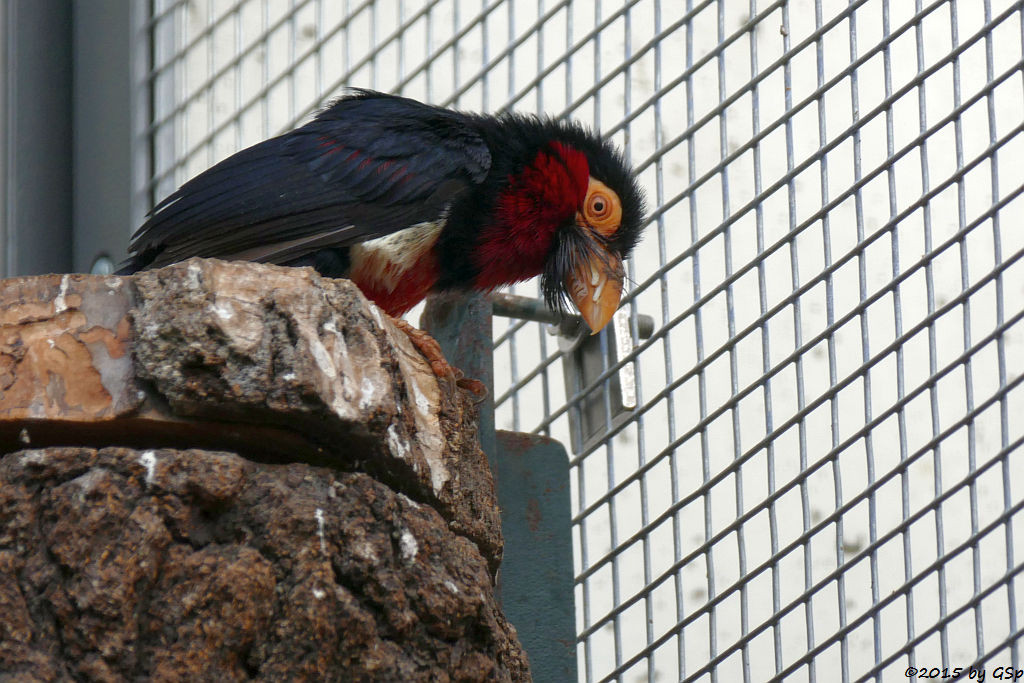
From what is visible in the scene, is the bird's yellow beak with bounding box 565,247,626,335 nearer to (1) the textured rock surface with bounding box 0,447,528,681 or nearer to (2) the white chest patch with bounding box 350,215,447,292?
(2) the white chest patch with bounding box 350,215,447,292

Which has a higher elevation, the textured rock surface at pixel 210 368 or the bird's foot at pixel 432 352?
the bird's foot at pixel 432 352

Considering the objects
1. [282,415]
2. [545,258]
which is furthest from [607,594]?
[282,415]

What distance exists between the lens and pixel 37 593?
94 cm

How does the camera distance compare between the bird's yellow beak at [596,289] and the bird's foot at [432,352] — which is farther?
the bird's yellow beak at [596,289]

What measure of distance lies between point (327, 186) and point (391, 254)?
0.40 feet

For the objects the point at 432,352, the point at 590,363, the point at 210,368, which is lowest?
the point at 210,368

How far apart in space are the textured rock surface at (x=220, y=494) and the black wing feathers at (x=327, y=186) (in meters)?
0.46

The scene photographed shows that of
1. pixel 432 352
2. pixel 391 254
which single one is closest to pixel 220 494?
pixel 432 352

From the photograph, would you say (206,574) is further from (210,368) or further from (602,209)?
(602,209)

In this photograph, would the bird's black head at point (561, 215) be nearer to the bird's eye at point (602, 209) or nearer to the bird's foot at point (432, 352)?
the bird's eye at point (602, 209)

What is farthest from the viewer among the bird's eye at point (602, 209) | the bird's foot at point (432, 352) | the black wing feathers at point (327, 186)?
the bird's eye at point (602, 209)

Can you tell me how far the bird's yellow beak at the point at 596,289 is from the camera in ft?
5.76

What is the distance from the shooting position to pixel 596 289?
1766 mm

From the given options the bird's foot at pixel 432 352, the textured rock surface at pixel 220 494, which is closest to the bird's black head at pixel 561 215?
the bird's foot at pixel 432 352
